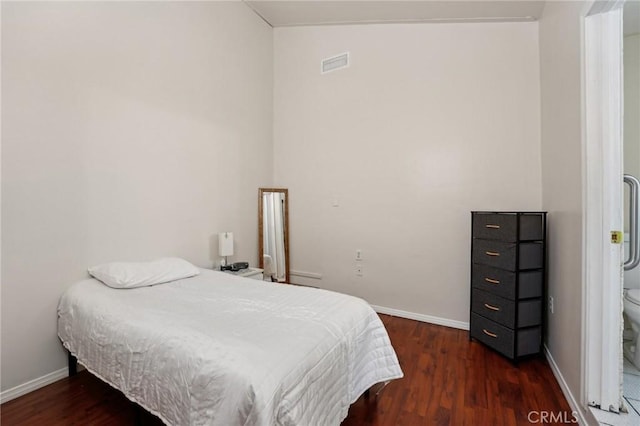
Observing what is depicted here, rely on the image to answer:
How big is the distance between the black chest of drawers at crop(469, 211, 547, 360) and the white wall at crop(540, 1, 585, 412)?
0.09 m

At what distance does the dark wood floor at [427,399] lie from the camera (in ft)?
5.73

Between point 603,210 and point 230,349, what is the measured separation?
197 centimetres

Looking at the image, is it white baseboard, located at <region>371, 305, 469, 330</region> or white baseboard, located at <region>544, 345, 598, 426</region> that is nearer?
white baseboard, located at <region>544, 345, 598, 426</region>

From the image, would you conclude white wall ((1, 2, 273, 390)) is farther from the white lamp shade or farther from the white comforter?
the white comforter

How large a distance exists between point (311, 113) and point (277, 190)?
40.8 inches

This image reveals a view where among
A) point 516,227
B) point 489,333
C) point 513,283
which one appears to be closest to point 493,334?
point 489,333

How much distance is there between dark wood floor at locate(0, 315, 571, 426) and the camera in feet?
5.73

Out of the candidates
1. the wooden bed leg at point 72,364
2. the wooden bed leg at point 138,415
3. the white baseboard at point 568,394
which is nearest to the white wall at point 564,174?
the white baseboard at point 568,394

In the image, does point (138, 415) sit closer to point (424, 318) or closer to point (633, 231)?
point (424, 318)

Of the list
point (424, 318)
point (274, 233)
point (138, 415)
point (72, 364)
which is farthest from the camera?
point (274, 233)

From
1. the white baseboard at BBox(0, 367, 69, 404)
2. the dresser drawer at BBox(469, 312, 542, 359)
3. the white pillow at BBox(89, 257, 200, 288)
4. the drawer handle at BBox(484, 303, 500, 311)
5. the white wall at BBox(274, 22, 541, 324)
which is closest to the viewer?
the white baseboard at BBox(0, 367, 69, 404)

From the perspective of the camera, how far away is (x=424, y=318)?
3.21 m

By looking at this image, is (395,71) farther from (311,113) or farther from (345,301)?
(345,301)

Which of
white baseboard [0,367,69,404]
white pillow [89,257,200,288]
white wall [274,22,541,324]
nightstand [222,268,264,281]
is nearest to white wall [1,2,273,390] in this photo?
white baseboard [0,367,69,404]
